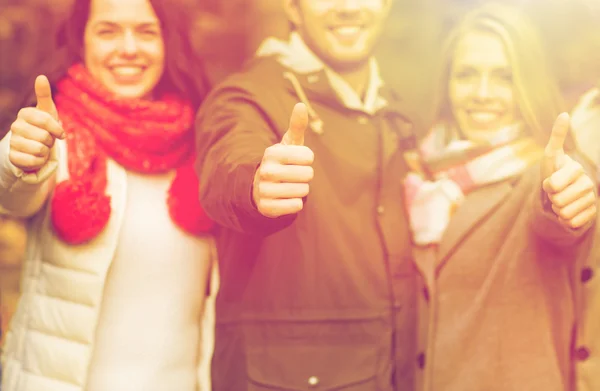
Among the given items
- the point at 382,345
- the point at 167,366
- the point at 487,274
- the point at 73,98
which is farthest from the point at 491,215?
the point at 73,98

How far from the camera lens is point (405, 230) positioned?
154cm

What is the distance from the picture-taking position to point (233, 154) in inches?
48.8

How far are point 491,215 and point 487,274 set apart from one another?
0.13 metres

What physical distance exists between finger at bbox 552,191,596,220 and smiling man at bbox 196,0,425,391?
41 centimetres

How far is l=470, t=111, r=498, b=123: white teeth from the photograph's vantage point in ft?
5.15

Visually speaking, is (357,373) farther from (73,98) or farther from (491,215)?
(73,98)

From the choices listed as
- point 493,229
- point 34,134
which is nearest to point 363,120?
point 493,229

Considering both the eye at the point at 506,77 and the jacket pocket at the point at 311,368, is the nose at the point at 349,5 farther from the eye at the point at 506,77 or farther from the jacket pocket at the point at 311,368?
the jacket pocket at the point at 311,368

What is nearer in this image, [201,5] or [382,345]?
[382,345]

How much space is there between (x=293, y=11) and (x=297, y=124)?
1.90 ft

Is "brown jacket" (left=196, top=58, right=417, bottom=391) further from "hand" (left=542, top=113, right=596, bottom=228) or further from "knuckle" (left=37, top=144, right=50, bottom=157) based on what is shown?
"hand" (left=542, top=113, right=596, bottom=228)

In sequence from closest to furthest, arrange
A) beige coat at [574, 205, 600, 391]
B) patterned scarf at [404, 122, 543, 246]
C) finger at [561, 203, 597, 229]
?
finger at [561, 203, 597, 229], beige coat at [574, 205, 600, 391], patterned scarf at [404, 122, 543, 246]

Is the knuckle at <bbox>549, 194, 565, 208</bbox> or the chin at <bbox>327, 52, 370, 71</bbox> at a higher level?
the chin at <bbox>327, 52, 370, 71</bbox>

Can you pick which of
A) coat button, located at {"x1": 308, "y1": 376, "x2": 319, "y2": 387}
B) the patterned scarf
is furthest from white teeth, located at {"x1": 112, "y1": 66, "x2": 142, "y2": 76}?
coat button, located at {"x1": 308, "y1": 376, "x2": 319, "y2": 387}
